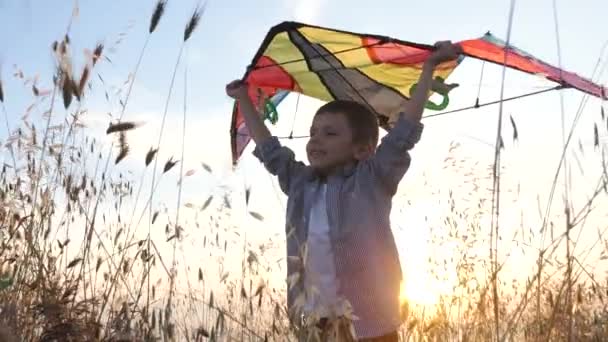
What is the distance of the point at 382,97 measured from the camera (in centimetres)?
398

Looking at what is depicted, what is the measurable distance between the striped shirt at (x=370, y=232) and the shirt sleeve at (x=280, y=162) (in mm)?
214

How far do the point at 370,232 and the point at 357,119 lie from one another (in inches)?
18.3

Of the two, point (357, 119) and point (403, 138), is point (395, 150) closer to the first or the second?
point (403, 138)

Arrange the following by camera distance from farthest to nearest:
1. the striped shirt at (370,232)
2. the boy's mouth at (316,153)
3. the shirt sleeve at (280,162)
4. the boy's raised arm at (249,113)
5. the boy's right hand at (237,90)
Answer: the boy's right hand at (237,90)
the boy's raised arm at (249,113)
the shirt sleeve at (280,162)
the boy's mouth at (316,153)
the striped shirt at (370,232)

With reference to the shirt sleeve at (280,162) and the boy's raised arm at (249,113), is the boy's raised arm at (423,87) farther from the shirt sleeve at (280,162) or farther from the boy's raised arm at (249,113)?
the boy's raised arm at (249,113)

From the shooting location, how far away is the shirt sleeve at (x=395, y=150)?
8.78 ft

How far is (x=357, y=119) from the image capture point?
2953 millimetres

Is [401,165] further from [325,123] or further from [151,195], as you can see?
[151,195]

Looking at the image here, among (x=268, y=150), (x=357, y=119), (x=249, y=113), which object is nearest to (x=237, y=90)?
(x=249, y=113)

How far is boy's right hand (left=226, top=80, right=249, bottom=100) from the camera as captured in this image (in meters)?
3.31

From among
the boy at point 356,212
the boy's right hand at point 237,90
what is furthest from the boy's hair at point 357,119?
the boy's right hand at point 237,90

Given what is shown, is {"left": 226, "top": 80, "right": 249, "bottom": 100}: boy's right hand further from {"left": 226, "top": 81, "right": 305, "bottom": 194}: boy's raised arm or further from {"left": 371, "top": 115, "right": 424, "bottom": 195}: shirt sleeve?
{"left": 371, "top": 115, "right": 424, "bottom": 195}: shirt sleeve

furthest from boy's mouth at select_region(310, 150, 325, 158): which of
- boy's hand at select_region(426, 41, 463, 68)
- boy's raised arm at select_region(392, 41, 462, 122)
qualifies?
boy's hand at select_region(426, 41, 463, 68)

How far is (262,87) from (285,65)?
0.30 m
